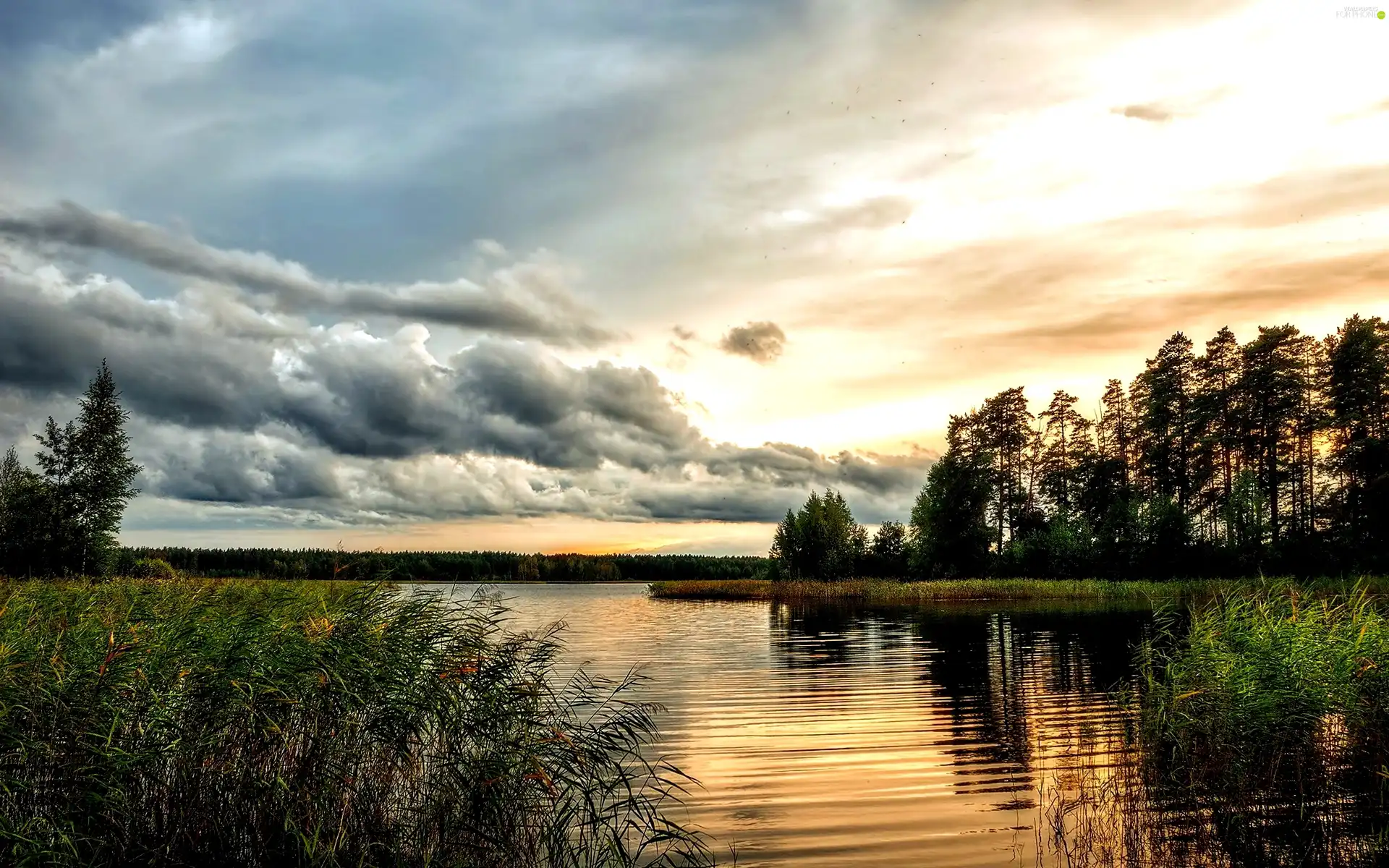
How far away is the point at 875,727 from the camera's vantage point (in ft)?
64.7

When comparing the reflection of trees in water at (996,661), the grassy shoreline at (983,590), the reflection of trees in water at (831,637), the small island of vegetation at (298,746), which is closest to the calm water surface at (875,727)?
the reflection of trees in water at (996,661)

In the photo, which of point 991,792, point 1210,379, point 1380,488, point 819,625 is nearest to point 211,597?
point 991,792

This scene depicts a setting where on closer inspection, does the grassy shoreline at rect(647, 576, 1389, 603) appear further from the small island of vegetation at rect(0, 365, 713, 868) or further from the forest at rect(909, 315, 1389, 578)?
the small island of vegetation at rect(0, 365, 713, 868)

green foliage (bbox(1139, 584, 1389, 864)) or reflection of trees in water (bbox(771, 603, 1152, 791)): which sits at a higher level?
green foliage (bbox(1139, 584, 1389, 864))

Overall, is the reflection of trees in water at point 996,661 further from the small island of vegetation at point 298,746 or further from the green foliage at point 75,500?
the green foliage at point 75,500

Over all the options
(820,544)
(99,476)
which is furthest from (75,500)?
(820,544)

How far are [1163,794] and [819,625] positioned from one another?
39766mm

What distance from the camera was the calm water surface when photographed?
11711 millimetres

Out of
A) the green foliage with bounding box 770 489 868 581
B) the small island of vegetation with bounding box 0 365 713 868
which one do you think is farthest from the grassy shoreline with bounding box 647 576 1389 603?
the small island of vegetation with bounding box 0 365 713 868

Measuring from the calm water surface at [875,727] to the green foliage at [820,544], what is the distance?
4656cm

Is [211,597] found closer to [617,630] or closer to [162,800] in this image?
[162,800]

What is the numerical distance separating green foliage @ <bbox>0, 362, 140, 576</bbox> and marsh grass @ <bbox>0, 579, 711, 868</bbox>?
56279 mm

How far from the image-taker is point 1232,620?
15.1 metres

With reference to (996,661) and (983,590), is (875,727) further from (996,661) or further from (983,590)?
(983,590)
